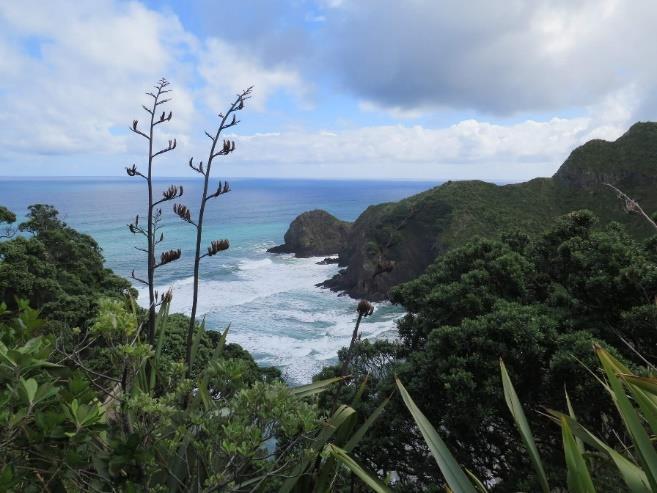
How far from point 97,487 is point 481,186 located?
53529mm

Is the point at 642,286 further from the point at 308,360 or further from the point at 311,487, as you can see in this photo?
the point at 308,360

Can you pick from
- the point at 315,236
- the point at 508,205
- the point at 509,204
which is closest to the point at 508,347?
the point at 508,205

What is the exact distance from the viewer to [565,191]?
48.6m

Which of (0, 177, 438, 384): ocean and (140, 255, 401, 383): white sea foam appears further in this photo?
(0, 177, 438, 384): ocean

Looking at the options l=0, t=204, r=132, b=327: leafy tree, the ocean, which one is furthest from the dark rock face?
l=0, t=204, r=132, b=327: leafy tree

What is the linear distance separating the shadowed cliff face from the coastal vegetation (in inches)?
1085

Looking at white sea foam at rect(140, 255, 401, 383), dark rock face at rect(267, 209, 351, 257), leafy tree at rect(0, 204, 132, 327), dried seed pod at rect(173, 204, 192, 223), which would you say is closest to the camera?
dried seed pod at rect(173, 204, 192, 223)

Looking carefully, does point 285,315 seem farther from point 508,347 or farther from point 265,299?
point 508,347

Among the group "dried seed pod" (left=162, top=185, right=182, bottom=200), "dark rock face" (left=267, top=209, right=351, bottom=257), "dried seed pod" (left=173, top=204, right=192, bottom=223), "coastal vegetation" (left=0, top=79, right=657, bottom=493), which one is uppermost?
"dried seed pod" (left=162, top=185, right=182, bottom=200)

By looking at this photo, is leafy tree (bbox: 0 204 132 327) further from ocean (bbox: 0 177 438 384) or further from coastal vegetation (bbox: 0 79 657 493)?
ocean (bbox: 0 177 438 384)

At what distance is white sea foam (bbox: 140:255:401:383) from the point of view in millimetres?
26500

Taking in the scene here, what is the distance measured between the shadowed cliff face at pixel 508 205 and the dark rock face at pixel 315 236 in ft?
21.2

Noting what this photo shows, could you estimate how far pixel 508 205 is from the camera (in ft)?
159

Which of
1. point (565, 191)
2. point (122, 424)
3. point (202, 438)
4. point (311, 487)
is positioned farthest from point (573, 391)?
point (565, 191)
